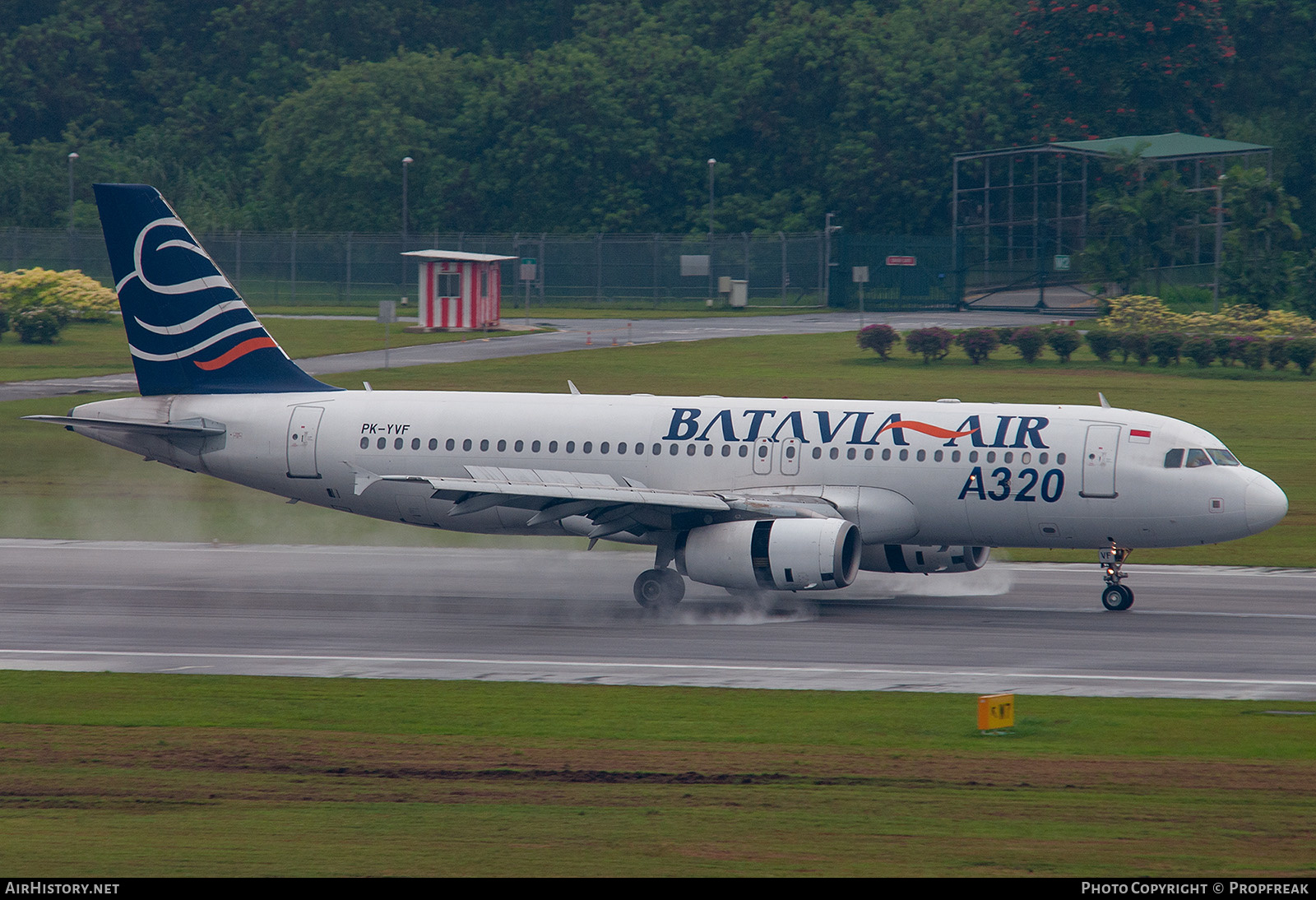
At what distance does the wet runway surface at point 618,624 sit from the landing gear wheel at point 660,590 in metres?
0.27

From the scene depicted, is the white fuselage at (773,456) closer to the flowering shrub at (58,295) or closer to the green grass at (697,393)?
the green grass at (697,393)

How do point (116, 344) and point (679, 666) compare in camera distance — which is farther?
point (116, 344)

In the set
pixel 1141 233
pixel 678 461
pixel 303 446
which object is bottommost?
pixel 678 461

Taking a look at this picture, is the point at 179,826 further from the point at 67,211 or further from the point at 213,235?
the point at 67,211

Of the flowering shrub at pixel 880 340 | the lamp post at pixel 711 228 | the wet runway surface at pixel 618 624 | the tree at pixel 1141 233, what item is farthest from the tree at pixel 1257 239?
the wet runway surface at pixel 618 624

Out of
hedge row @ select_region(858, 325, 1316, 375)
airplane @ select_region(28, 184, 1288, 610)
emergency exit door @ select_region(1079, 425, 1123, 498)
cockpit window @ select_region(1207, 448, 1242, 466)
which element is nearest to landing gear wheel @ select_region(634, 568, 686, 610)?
airplane @ select_region(28, 184, 1288, 610)

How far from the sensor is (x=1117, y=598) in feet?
109

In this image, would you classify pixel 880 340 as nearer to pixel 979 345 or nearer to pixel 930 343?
pixel 930 343

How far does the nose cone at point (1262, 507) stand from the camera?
106 ft

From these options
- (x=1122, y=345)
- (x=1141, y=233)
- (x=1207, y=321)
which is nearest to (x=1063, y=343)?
(x=1122, y=345)

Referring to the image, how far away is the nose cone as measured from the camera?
106 ft

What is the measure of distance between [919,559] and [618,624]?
7.05 meters
